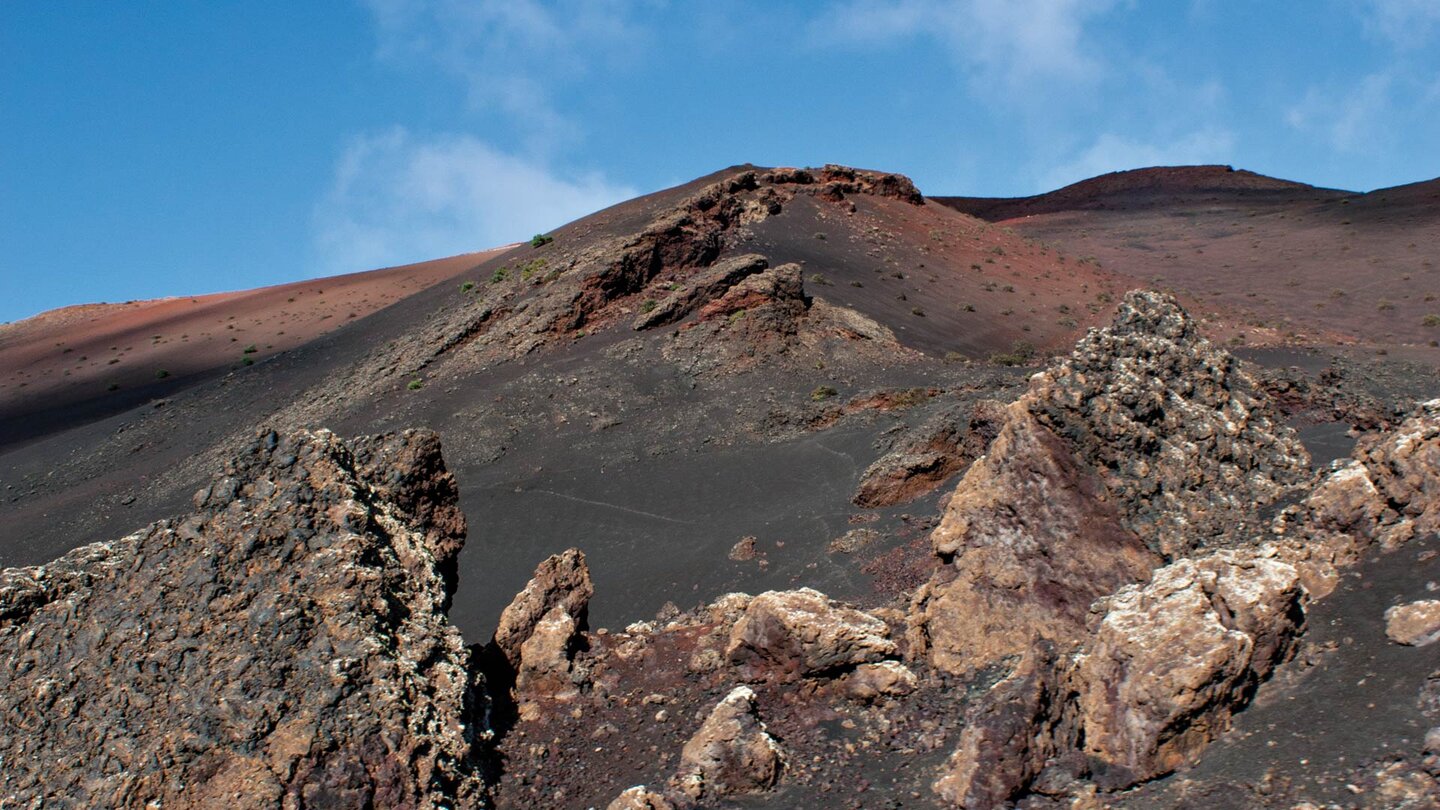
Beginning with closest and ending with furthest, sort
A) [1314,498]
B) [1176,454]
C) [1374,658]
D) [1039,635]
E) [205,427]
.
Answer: [1374,658]
[1314,498]
[1039,635]
[1176,454]
[205,427]

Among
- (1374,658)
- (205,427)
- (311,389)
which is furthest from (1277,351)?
(205,427)

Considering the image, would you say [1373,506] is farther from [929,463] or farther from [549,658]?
[929,463]

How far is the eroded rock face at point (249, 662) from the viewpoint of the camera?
7.10 metres

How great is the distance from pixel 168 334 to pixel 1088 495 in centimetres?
6126

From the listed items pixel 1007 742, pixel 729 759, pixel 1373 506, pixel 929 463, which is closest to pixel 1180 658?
pixel 1007 742

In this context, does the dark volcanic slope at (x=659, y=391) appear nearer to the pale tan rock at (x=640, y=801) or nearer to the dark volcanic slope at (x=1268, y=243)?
the pale tan rock at (x=640, y=801)

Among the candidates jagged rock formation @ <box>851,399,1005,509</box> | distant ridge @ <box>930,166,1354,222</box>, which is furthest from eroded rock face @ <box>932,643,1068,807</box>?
distant ridge @ <box>930,166,1354,222</box>

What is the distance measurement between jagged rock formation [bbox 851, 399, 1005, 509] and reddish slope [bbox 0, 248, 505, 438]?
125 feet

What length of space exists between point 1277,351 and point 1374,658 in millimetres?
26973

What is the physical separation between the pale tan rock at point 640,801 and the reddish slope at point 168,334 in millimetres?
44787

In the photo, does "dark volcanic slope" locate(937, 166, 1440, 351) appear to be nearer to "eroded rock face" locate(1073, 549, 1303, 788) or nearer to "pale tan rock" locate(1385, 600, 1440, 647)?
"pale tan rock" locate(1385, 600, 1440, 647)

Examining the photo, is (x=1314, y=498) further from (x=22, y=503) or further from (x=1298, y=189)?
(x=1298, y=189)

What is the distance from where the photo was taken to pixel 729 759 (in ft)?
25.5

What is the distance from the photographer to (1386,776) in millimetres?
5398
